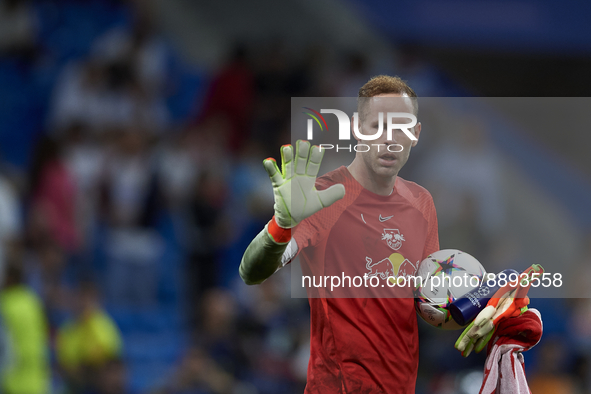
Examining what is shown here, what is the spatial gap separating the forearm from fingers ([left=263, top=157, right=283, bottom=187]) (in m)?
0.17

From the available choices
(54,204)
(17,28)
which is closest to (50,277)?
(54,204)

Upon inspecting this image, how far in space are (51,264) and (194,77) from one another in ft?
13.9

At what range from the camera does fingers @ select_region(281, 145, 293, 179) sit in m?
2.61

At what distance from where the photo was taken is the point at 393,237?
2.93 metres

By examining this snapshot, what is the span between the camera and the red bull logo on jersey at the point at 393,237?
292cm

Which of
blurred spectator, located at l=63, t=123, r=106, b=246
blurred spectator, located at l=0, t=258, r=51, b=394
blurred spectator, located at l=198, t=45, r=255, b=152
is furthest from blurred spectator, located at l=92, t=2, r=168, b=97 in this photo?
blurred spectator, located at l=0, t=258, r=51, b=394

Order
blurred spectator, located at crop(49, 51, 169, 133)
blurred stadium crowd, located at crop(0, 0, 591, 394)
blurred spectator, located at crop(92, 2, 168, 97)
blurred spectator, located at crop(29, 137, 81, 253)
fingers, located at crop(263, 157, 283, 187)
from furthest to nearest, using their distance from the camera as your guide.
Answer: blurred spectator, located at crop(92, 2, 168, 97) → blurred spectator, located at crop(49, 51, 169, 133) → blurred spectator, located at crop(29, 137, 81, 253) → blurred stadium crowd, located at crop(0, 0, 591, 394) → fingers, located at crop(263, 157, 283, 187)

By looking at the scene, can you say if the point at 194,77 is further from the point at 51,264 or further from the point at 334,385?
the point at 334,385

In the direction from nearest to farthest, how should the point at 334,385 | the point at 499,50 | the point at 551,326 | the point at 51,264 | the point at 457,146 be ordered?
the point at 334,385 < the point at 457,146 < the point at 551,326 < the point at 51,264 < the point at 499,50

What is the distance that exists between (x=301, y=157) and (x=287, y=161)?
5cm

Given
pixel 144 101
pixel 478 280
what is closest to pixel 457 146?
pixel 478 280

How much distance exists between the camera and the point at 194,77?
10.9 metres

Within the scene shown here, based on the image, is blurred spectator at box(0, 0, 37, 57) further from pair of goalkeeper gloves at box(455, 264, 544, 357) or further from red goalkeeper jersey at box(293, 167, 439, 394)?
pair of goalkeeper gloves at box(455, 264, 544, 357)

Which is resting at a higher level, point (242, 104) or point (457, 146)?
point (242, 104)
